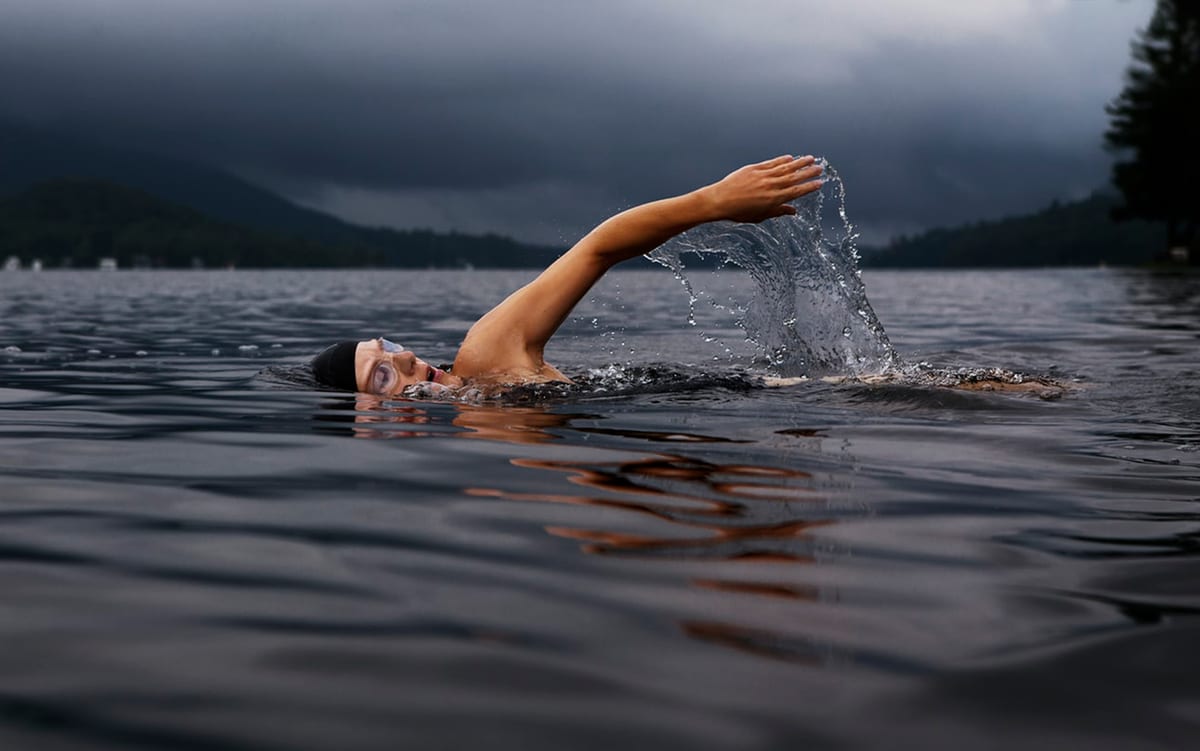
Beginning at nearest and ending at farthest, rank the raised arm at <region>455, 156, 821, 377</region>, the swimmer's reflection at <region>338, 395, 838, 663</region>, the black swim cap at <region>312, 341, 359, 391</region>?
the swimmer's reflection at <region>338, 395, 838, 663</region>, the raised arm at <region>455, 156, 821, 377</region>, the black swim cap at <region>312, 341, 359, 391</region>

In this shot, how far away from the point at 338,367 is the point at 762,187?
10.4 feet

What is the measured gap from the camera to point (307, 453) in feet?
16.2

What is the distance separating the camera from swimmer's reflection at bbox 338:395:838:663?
107 inches

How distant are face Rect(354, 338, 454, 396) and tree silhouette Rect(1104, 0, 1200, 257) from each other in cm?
6533

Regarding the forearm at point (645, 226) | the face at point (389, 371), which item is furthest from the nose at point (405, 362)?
the forearm at point (645, 226)

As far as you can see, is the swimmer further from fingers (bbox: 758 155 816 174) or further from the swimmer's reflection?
the swimmer's reflection

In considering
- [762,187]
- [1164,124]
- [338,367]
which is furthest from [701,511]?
[1164,124]

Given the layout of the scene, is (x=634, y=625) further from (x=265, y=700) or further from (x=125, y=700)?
(x=125, y=700)

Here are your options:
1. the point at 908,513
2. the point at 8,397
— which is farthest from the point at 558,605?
the point at 8,397

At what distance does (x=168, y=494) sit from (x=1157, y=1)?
2862 inches

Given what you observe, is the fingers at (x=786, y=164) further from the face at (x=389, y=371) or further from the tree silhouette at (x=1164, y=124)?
the tree silhouette at (x=1164, y=124)

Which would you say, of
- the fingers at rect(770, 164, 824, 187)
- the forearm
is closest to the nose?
the forearm

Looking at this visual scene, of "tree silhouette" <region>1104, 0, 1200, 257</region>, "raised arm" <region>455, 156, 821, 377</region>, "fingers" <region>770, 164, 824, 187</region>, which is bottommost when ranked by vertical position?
"raised arm" <region>455, 156, 821, 377</region>

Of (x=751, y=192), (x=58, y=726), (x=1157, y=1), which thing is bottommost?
(x=58, y=726)
